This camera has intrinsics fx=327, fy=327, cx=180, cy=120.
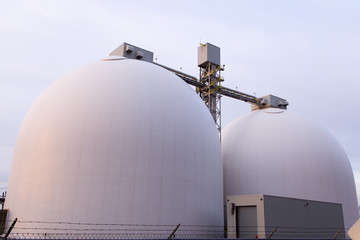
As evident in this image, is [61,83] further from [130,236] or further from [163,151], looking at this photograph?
[130,236]

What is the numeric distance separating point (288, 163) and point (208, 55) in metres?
11.0

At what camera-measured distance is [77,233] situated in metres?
14.0

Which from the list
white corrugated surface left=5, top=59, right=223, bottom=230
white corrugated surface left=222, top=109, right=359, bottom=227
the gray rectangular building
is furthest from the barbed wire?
white corrugated surface left=222, top=109, right=359, bottom=227

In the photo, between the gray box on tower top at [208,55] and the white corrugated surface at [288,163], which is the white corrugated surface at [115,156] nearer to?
the white corrugated surface at [288,163]

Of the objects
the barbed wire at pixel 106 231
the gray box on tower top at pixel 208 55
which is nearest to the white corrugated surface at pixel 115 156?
the barbed wire at pixel 106 231

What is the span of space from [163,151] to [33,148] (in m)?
6.37

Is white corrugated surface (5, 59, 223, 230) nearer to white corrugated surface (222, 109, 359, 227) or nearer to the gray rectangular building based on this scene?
the gray rectangular building

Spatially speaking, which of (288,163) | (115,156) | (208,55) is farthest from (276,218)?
(208,55)

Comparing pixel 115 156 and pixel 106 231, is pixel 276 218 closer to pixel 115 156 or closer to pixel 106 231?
pixel 106 231

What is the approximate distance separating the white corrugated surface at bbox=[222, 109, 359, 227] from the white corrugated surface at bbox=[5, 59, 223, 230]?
5154 mm

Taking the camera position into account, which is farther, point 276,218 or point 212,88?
point 212,88

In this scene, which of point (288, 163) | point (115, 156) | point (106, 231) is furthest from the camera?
point (288, 163)

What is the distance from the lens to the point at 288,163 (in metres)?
22.3

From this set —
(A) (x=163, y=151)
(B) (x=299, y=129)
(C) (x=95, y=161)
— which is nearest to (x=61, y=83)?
(C) (x=95, y=161)
